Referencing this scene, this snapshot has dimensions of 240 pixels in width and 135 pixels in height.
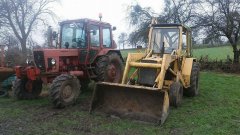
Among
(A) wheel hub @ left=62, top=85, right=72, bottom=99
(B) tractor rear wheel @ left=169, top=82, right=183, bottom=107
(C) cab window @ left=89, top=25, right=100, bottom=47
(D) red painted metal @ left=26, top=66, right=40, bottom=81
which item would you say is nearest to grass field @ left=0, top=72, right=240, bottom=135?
(B) tractor rear wheel @ left=169, top=82, right=183, bottom=107

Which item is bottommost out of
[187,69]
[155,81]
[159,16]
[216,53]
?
[155,81]

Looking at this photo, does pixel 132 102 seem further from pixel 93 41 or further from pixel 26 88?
pixel 26 88

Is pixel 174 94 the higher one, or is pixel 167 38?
pixel 167 38

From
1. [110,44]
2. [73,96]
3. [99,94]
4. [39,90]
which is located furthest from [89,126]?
[110,44]

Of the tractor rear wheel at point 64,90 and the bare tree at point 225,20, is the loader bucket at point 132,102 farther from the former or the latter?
the bare tree at point 225,20

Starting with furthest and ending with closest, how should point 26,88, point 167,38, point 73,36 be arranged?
point 73,36 → point 26,88 → point 167,38

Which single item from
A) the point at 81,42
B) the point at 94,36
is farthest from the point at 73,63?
the point at 94,36

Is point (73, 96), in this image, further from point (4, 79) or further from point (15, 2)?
point (15, 2)

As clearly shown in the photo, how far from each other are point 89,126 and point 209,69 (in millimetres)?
13566

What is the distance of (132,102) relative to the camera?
7.46 meters

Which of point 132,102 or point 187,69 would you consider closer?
point 132,102

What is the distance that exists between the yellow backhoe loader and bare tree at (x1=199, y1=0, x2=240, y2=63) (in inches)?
348

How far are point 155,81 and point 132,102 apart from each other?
0.81m

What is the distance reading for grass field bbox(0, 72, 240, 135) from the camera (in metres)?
6.45
